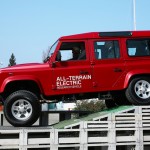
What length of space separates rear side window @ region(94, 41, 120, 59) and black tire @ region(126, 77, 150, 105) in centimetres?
75

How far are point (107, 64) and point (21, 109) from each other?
2.19 metres

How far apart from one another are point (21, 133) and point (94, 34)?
2999mm

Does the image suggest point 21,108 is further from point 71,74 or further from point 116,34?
point 116,34

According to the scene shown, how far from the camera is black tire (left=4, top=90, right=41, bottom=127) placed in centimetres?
795

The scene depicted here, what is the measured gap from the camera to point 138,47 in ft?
28.8

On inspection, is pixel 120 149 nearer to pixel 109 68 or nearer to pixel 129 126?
pixel 129 126

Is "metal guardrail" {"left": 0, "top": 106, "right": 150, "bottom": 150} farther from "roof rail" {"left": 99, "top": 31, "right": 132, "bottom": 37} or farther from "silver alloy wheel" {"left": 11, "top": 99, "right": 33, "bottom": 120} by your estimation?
"roof rail" {"left": 99, "top": 31, "right": 132, "bottom": 37}

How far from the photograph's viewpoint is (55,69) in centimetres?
826

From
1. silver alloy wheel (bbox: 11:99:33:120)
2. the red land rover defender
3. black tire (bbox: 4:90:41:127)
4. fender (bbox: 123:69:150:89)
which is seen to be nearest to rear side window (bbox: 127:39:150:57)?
the red land rover defender

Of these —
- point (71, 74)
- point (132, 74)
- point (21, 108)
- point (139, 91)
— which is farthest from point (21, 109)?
point (139, 91)

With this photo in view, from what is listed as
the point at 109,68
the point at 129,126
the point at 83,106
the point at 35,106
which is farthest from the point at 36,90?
A: the point at 83,106

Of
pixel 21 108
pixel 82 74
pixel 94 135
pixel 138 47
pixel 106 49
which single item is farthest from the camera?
pixel 138 47

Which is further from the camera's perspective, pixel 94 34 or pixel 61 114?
pixel 61 114

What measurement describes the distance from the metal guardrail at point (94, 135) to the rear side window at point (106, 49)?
1478mm
